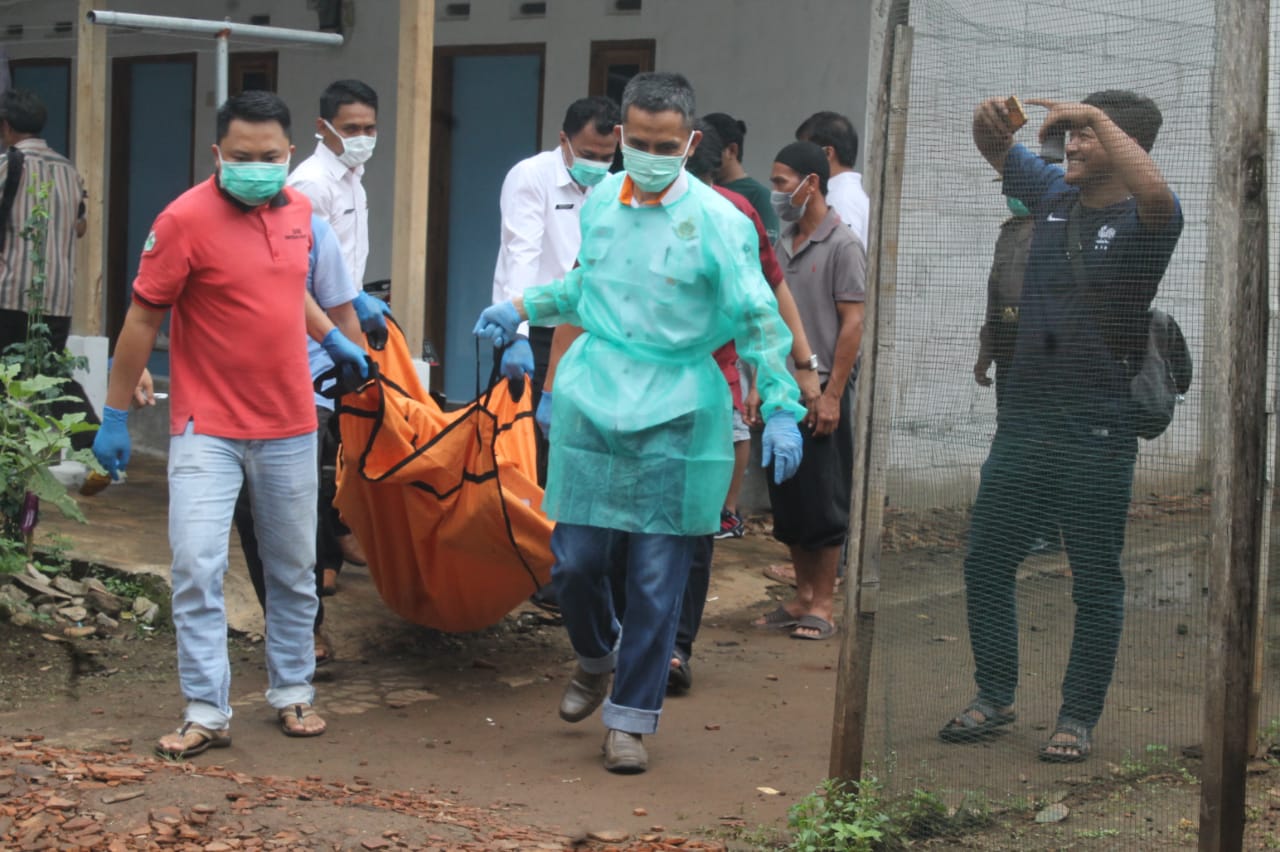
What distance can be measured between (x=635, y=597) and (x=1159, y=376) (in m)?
1.65

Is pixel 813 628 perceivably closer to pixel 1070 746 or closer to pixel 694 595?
pixel 694 595

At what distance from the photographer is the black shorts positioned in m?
6.48

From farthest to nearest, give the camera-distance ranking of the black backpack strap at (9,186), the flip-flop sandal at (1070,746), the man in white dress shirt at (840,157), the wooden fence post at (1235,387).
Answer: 1. the man in white dress shirt at (840,157)
2. the black backpack strap at (9,186)
3. the flip-flop sandal at (1070,746)
4. the wooden fence post at (1235,387)

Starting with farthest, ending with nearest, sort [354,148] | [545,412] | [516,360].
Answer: [354,148] → [545,412] → [516,360]

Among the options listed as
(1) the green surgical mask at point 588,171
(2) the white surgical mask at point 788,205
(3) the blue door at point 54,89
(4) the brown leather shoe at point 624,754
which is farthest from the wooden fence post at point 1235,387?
(3) the blue door at point 54,89

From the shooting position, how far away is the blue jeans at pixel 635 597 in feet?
15.6

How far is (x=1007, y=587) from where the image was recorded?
4.12 metres

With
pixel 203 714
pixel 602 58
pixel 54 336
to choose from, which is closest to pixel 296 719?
pixel 203 714

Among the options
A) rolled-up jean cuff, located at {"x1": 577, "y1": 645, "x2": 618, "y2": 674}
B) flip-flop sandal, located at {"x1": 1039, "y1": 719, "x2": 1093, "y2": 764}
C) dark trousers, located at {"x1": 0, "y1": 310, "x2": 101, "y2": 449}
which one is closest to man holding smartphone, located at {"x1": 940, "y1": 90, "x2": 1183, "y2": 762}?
flip-flop sandal, located at {"x1": 1039, "y1": 719, "x2": 1093, "y2": 764}

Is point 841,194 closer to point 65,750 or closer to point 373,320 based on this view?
point 373,320

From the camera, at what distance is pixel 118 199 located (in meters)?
12.6

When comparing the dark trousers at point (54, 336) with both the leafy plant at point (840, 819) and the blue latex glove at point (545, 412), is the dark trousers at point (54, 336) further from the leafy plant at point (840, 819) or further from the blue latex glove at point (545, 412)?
the leafy plant at point (840, 819)

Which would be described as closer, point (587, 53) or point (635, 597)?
point (635, 597)

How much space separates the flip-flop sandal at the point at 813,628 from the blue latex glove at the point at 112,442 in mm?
2908
